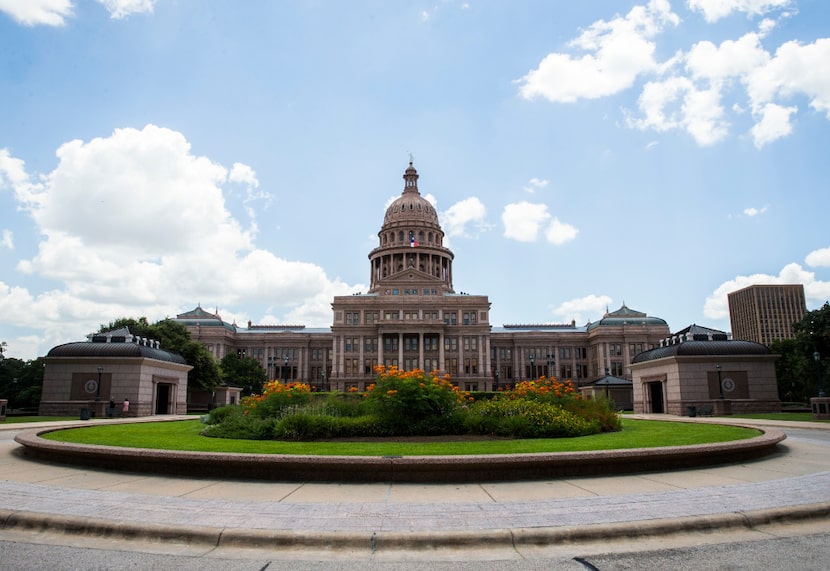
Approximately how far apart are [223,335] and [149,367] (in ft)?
251

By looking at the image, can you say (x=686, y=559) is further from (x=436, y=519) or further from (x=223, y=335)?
(x=223, y=335)

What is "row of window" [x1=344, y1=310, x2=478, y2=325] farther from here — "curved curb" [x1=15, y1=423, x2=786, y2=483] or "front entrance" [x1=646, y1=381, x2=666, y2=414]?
"curved curb" [x1=15, y1=423, x2=786, y2=483]

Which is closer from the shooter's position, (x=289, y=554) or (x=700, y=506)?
(x=289, y=554)

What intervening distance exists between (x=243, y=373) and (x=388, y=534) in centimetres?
8564

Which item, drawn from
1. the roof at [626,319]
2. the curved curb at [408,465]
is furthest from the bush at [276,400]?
the roof at [626,319]

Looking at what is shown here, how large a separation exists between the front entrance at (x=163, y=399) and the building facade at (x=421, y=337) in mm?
56316

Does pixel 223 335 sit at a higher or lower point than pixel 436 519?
higher

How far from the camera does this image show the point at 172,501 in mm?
10273

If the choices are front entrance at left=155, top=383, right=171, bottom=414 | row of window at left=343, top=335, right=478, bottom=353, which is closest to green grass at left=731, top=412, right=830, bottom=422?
front entrance at left=155, top=383, right=171, bottom=414

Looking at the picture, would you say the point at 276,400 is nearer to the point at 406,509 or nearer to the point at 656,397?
the point at 406,509

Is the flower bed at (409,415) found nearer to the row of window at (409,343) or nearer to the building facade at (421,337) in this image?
the building facade at (421,337)

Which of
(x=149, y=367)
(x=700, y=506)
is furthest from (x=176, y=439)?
(x=149, y=367)

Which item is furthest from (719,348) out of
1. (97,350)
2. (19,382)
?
(19,382)

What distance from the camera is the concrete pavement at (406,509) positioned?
8078 millimetres
